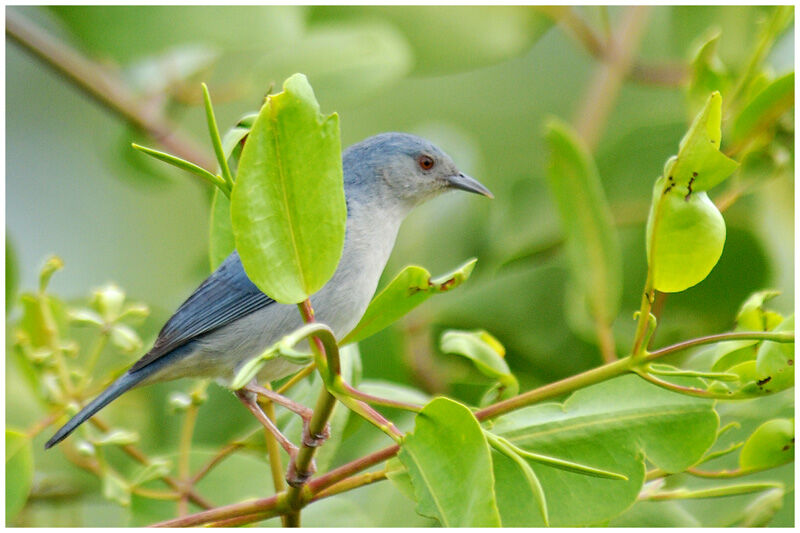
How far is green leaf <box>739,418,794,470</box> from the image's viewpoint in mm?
→ 1888

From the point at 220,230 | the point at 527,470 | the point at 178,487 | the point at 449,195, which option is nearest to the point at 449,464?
the point at 527,470

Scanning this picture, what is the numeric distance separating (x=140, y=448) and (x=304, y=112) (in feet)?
6.51

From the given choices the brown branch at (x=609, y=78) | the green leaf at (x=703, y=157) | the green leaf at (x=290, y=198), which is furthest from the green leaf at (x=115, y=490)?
the brown branch at (x=609, y=78)

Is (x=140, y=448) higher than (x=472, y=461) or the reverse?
higher

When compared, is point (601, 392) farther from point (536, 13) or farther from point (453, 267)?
point (536, 13)

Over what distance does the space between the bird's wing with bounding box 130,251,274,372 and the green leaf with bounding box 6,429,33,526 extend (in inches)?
20.4

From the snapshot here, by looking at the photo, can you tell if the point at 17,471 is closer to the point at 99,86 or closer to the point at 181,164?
the point at 181,164

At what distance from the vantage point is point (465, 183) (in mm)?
3277

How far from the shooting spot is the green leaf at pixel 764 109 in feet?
7.80

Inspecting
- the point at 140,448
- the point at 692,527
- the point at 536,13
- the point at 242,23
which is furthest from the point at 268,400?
the point at 536,13

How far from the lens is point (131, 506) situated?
7.63 feet

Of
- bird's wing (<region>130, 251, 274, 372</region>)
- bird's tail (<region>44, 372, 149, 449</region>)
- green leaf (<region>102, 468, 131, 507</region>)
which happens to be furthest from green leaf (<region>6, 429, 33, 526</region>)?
bird's wing (<region>130, 251, 274, 372</region>)

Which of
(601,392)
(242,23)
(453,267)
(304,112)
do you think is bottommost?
(601,392)

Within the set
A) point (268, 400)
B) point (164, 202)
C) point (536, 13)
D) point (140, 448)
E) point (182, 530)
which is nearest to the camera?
point (182, 530)
